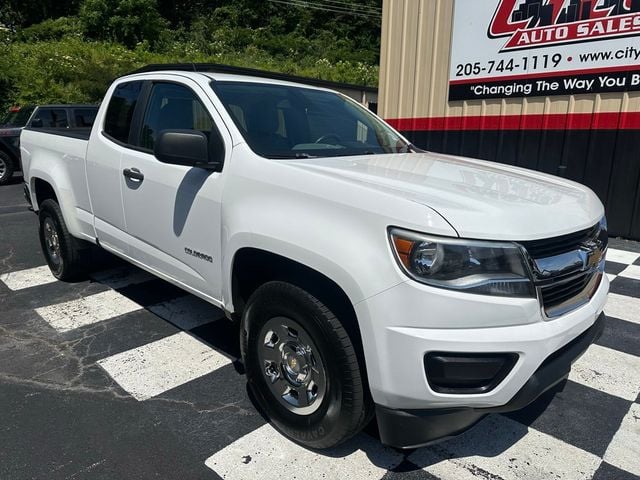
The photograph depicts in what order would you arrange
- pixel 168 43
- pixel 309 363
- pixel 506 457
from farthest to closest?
pixel 168 43, pixel 506 457, pixel 309 363

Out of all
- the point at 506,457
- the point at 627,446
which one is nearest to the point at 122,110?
the point at 506,457

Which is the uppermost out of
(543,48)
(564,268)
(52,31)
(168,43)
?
(52,31)

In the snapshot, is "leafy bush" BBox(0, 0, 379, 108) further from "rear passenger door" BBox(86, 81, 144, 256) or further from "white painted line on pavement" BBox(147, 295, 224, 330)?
"white painted line on pavement" BBox(147, 295, 224, 330)

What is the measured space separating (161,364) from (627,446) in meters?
2.75

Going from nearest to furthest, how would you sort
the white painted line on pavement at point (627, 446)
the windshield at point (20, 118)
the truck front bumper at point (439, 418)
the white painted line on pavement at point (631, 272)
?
the truck front bumper at point (439, 418), the white painted line on pavement at point (627, 446), the white painted line on pavement at point (631, 272), the windshield at point (20, 118)

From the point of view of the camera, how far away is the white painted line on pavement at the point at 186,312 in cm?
389

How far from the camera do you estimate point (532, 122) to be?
7.20 metres

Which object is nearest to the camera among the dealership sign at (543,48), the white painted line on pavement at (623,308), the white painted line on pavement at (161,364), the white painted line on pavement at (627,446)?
the white painted line on pavement at (627,446)

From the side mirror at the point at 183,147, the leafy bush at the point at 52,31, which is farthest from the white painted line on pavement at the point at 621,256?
the leafy bush at the point at 52,31

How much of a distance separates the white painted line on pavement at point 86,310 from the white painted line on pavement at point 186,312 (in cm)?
24

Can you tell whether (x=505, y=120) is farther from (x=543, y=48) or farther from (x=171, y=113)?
(x=171, y=113)

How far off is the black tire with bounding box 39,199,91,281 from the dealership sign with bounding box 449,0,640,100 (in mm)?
6109

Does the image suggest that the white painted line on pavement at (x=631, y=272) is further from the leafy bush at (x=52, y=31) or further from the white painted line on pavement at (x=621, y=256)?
the leafy bush at (x=52, y=31)

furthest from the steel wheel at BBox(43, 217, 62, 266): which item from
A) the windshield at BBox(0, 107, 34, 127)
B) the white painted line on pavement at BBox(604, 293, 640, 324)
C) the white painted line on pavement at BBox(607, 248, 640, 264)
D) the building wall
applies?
the windshield at BBox(0, 107, 34, 127)
